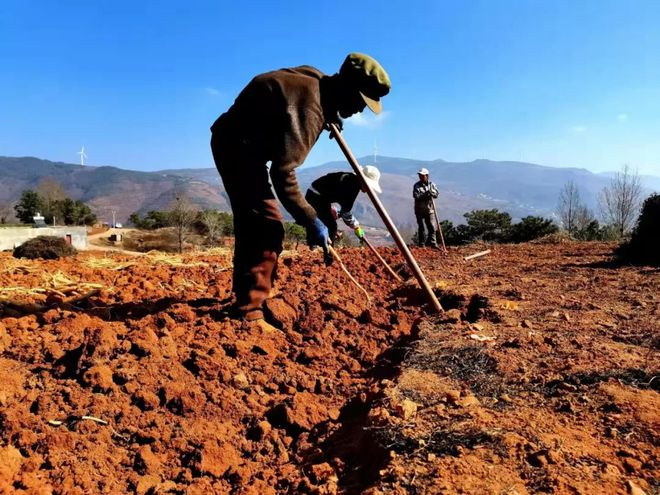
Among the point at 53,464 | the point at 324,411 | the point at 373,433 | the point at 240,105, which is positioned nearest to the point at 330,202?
Answer: the point at 240,105

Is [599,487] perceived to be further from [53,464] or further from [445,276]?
[445,276]

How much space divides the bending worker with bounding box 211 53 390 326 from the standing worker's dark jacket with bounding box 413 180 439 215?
7.43m

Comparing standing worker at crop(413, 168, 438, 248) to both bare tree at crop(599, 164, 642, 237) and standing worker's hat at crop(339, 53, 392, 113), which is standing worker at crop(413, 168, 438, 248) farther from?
bare tree at crop(599, 164, 642, 237)

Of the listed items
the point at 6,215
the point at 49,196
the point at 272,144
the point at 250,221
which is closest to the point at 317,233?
the point at 250,221

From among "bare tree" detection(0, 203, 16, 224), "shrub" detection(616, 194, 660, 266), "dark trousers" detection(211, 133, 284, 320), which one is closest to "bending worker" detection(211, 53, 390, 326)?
"dark trousers" detection(211, 133, 284, 320)

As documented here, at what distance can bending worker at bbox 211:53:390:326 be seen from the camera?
2.92 m

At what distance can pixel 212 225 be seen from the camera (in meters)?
20.5

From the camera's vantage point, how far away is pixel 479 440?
5.74 feet

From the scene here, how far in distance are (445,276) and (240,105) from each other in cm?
357

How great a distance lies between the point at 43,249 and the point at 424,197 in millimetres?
8063

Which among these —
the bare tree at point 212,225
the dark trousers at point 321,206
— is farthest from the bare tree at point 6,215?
the dark trousers at point 321,206

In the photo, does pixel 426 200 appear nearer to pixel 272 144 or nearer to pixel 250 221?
pixel 250 221

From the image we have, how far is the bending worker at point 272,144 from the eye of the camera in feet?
9.58

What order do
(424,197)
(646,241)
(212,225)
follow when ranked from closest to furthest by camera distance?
(646,241)
(424,197)
(212,225)
